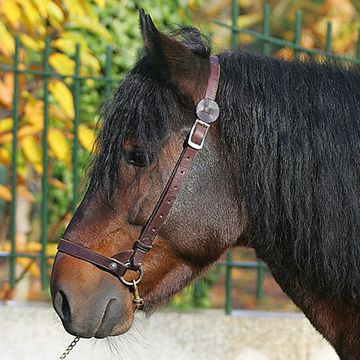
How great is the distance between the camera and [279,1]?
14031mm

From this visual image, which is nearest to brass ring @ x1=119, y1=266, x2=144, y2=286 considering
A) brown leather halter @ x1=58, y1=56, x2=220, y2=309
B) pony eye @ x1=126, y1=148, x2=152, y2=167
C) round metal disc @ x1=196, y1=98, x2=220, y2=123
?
brown leather halter @ x1=58, y1=56, x2=220, y2=309

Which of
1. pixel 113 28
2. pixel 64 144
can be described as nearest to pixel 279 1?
pixel 113 28

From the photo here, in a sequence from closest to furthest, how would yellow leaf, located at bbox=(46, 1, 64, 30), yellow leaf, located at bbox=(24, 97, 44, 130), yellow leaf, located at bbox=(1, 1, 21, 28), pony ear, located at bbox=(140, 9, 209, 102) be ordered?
pony ear, located at bbox=(140, 9, 209, 102) < yellow leaf, located at bbox=(1, 1, 21, 28) < yellow leaf, located at bbox=(46, 1, 64, 30) < yellow leaf, located at bbox=(24, 97, 44, 130)

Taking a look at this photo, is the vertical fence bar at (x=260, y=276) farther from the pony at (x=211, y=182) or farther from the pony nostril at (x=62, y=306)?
the pony nostril at (x=62, y=306)

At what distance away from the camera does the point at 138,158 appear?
2.78m

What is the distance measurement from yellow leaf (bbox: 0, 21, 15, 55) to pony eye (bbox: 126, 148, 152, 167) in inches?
89.5

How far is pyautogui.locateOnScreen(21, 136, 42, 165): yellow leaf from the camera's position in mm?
5122

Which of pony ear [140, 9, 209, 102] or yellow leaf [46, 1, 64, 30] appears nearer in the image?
pony ear [140, 9, 209, 102]

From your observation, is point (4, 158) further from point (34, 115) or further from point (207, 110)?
point (207, 110)

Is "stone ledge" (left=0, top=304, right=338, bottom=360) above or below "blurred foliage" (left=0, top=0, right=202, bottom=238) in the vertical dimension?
below

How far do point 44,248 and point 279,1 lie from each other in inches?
384

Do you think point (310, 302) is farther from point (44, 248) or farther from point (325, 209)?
point (44, 248)

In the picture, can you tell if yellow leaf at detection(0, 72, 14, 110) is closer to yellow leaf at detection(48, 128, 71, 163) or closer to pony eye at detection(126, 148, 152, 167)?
yellow leaf at detection(48, 128, 71, 163)

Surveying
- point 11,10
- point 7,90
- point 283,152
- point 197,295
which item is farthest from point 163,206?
point 197,295
